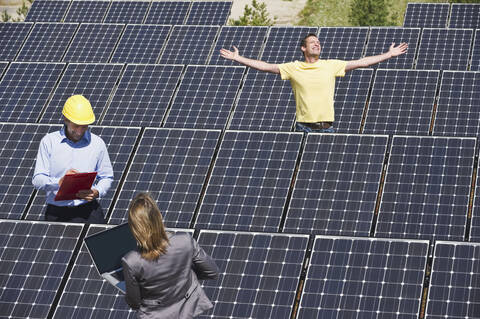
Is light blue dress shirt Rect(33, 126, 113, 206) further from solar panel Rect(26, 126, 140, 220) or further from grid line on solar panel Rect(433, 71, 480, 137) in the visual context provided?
grid line on solar panel Rect(433, 71, 480, 137)

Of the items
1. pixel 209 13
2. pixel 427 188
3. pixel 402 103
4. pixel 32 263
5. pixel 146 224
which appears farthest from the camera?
pixel 209 13

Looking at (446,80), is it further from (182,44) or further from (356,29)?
(182,44)

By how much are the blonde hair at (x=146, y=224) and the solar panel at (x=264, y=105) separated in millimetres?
11002

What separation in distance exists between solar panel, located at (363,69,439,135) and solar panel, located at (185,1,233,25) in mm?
11634

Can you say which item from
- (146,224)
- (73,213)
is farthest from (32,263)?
(146,224)

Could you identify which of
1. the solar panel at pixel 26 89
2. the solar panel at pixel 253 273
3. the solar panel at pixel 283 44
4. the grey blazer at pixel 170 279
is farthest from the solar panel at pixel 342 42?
the grey blazer at pixel 170 279

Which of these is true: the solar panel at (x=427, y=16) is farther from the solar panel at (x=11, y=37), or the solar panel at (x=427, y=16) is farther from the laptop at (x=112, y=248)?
the laptop at (x=112, y=248)

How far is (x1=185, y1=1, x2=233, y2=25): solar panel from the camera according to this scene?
30.6 m

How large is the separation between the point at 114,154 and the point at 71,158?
2913 millimetres

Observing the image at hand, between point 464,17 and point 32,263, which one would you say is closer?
point 32,263

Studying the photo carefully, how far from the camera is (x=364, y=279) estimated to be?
11125 millimetres

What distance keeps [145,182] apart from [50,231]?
2988mm

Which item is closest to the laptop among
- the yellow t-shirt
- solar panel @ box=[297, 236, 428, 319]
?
solar panel @ box=[297, 236, 428, 319]

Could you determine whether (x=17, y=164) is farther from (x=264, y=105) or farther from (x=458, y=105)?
(x=458, y=105)
